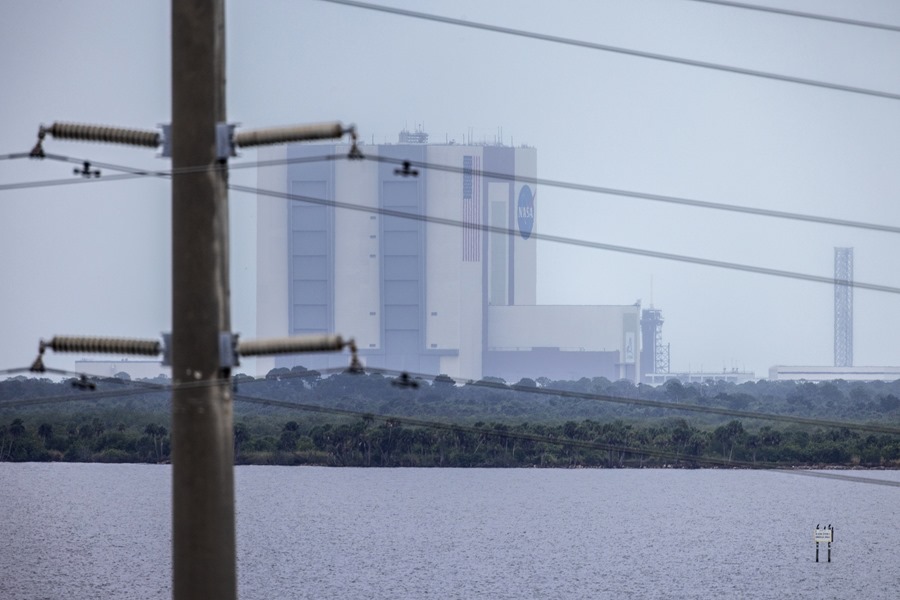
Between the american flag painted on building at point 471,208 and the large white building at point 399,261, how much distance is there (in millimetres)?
89

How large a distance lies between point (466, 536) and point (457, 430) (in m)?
49.3

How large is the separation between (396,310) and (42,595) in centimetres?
8365

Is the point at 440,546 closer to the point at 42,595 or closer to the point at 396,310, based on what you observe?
the point at 42,595

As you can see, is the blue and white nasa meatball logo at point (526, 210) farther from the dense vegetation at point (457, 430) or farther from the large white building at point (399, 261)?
the dense vegetation at point (457, 430)

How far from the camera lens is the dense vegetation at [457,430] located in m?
101

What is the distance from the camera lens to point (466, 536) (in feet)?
202

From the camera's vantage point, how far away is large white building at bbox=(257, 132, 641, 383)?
4963 inches

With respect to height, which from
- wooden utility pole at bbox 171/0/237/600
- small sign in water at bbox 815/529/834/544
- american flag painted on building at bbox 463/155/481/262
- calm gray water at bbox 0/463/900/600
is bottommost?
calm gray water at bbox 0/463/900/600

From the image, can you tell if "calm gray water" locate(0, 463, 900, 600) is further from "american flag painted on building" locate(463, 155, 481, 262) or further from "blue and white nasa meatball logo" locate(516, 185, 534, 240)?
"blue and white nasa meatball logo" locate(516, 185, 534, 240)

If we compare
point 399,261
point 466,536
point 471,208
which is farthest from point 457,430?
point 466,536

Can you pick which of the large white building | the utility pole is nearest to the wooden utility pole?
the utility pole

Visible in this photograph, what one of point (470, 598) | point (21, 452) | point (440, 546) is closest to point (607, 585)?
point (470, 598)

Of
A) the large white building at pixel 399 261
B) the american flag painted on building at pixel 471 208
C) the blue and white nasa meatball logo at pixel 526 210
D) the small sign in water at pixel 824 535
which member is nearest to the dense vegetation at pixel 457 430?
the large white building at pixel 399 261

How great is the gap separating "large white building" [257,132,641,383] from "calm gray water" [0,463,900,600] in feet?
86.9
